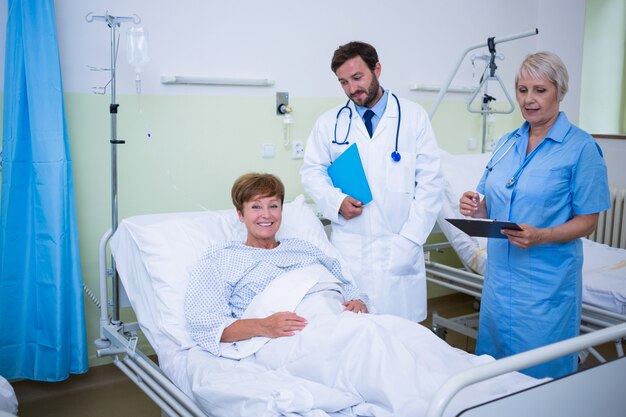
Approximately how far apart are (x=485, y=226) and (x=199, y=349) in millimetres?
987

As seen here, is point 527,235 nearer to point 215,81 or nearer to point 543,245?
point 543,245

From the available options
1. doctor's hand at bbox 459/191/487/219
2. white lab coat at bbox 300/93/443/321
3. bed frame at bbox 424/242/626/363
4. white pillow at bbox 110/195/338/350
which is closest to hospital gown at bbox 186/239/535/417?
white pillow at bbox 110/195/338/350

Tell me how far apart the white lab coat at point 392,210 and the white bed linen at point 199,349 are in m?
0.15

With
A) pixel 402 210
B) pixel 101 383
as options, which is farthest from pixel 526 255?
pixel 101 383

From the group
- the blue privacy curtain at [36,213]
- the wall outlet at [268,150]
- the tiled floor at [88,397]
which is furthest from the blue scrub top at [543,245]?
the blue privacy curtain at [36,213]

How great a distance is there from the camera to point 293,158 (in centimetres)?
325

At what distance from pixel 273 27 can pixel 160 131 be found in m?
0.83

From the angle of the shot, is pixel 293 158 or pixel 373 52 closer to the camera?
pixel 373 52

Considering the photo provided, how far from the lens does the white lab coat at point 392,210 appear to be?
2299mm

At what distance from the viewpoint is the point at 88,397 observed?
2.64 metres

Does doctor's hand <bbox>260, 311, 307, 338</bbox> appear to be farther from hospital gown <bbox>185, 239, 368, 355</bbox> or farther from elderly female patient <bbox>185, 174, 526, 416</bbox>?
hospital gown <bbox>185, 239, 368, 355</bbox>

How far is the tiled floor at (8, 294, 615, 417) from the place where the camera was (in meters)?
2.52

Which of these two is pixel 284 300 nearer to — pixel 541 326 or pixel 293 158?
pixel 541 326

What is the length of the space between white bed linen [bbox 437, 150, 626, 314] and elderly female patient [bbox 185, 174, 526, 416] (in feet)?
3.36
